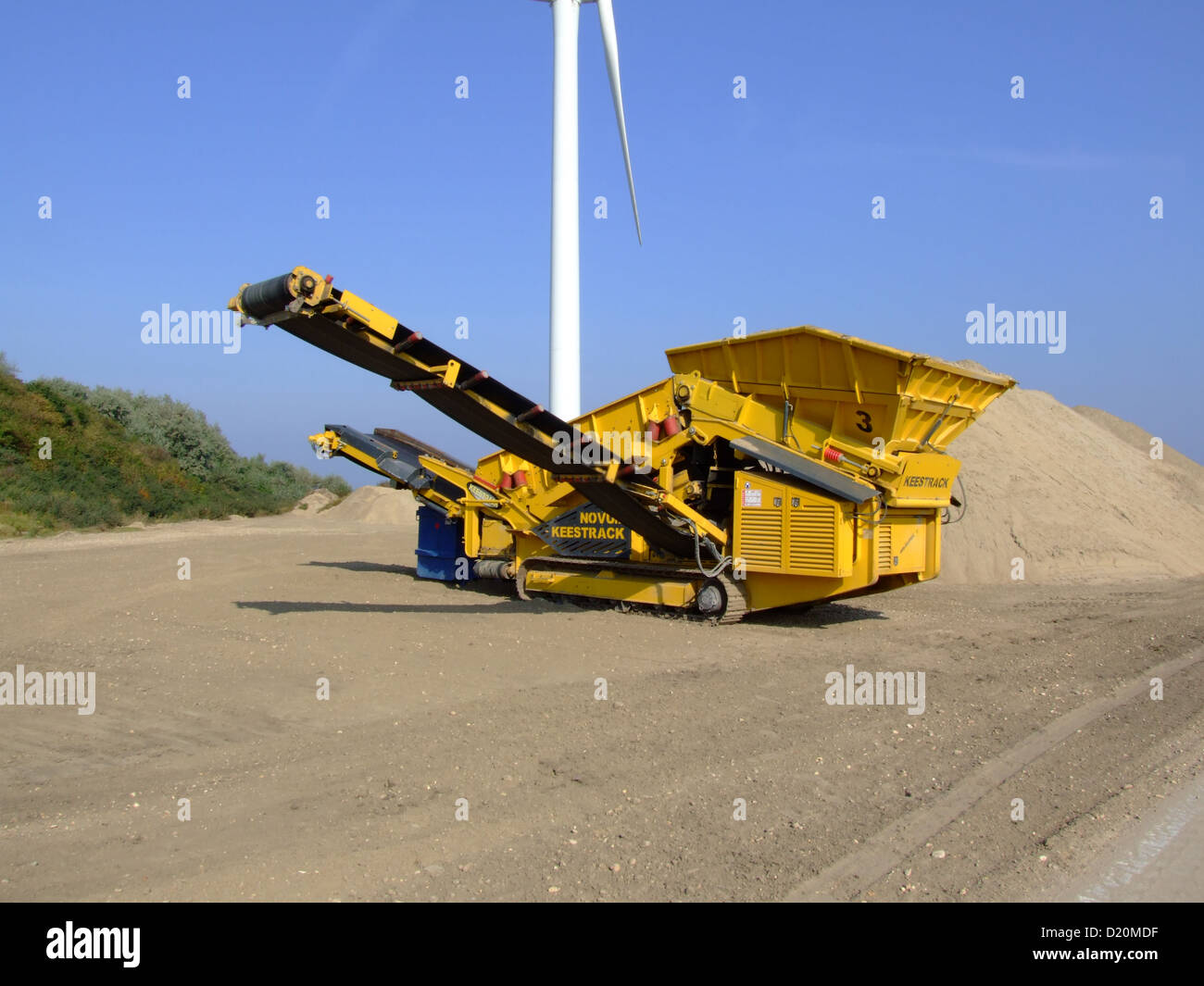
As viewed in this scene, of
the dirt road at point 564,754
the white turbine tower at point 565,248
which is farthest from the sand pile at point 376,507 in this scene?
the dirt road at point 564,754

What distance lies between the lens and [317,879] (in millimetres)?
3766

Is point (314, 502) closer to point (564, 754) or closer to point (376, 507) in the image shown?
point (376, 507)

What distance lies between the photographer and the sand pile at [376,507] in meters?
29.3

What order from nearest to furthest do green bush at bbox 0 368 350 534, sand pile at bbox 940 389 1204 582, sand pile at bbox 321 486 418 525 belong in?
sand pile at bbox 940 389 1204 582 → green bush at bbox 0 368 350 534 → sand pile at bbox 321 486 418 525

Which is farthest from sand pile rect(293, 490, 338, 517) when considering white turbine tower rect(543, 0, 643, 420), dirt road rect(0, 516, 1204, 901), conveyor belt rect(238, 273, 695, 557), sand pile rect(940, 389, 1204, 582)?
conveyor belt rect(238, 273, 695, 557)

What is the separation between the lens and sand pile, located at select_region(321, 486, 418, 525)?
1155 inches

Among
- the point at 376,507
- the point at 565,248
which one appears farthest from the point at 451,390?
the point at 376,507

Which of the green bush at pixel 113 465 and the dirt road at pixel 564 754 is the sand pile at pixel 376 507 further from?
the dirt road at pixel 564 754

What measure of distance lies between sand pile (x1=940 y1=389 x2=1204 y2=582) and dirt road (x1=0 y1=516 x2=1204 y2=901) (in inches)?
202

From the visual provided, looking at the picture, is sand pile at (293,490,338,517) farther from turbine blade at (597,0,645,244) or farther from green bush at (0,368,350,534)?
turbine blade at (597,0,645,244)

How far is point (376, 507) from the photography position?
97.0ft

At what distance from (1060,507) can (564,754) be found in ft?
46.6
